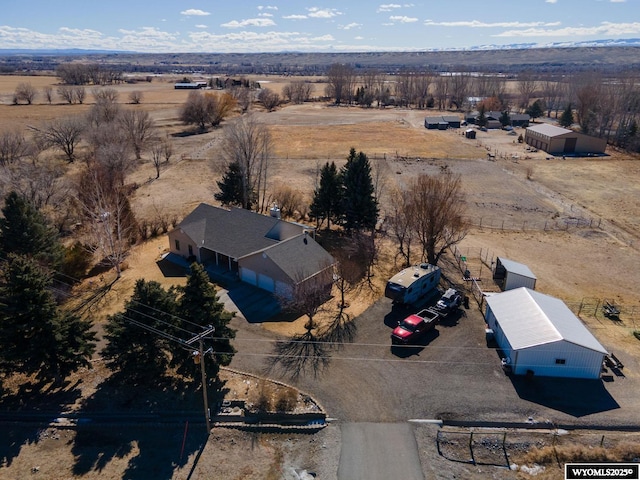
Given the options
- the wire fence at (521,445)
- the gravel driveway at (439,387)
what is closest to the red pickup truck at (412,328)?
the gravel driveway at (439,387)

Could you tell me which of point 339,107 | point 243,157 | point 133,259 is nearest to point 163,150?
point 243,157

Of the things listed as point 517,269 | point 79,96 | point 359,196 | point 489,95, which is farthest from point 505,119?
point 79,96

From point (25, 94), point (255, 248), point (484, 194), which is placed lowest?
point (484, 194)

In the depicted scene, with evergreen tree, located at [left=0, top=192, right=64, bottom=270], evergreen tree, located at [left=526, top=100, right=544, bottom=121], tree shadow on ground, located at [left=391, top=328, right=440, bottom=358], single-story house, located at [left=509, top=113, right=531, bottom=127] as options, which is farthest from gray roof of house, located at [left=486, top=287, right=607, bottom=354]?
evergreen tree, located at [left=526, top=100, right=544, bottom=121]

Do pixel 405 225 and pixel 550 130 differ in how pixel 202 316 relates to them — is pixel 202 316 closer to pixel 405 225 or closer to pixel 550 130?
pixel 405 225

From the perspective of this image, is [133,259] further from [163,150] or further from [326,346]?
[163,150]
